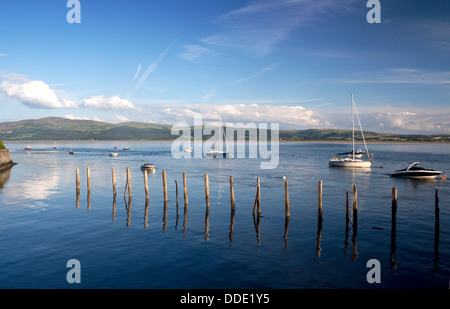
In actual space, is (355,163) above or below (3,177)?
above

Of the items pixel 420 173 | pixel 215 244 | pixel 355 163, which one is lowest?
pixel 215 244

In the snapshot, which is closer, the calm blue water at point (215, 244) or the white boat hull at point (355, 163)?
the calm blue water at point (215, 244)

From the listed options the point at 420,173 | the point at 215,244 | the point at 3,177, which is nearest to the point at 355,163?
the point at 420,173

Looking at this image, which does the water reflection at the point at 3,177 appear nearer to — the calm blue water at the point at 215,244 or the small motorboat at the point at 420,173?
the calm blue water at the point at 215,244

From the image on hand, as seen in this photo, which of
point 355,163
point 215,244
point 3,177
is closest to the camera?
point 215,244

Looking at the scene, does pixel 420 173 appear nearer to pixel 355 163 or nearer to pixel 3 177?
pixel 355 163

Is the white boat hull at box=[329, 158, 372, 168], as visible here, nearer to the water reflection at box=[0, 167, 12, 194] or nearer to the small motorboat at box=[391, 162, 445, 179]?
the small motorboat at box=[391, 162, 445, 179]

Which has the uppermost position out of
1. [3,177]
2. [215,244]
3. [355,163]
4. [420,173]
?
[355,163]

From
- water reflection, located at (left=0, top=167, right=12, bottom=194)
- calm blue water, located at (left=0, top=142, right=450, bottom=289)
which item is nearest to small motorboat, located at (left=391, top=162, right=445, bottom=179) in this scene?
Answer: calm blue water, located at (left=0, top=142, right=450, bottom=289)

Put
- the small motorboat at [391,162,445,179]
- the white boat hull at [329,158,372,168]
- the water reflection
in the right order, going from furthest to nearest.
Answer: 1. the white boat hull at [329,158,372,168]
2. the small motorboat at [391,162,445,179]
3. the water reflection

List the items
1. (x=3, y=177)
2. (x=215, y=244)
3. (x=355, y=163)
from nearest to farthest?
(x=215, y=244) → (x=3, y=177) → (x=355, y=163)

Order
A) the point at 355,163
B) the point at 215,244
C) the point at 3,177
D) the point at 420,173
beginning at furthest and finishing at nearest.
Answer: the point at 355,163 < the point at 420,173 < the point at 3,177 < the point at 215,244

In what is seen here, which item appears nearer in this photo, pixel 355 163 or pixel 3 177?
pixel 3 177

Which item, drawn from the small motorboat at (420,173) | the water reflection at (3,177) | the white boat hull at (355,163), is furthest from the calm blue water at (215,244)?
the white boat hull at (355,163)
